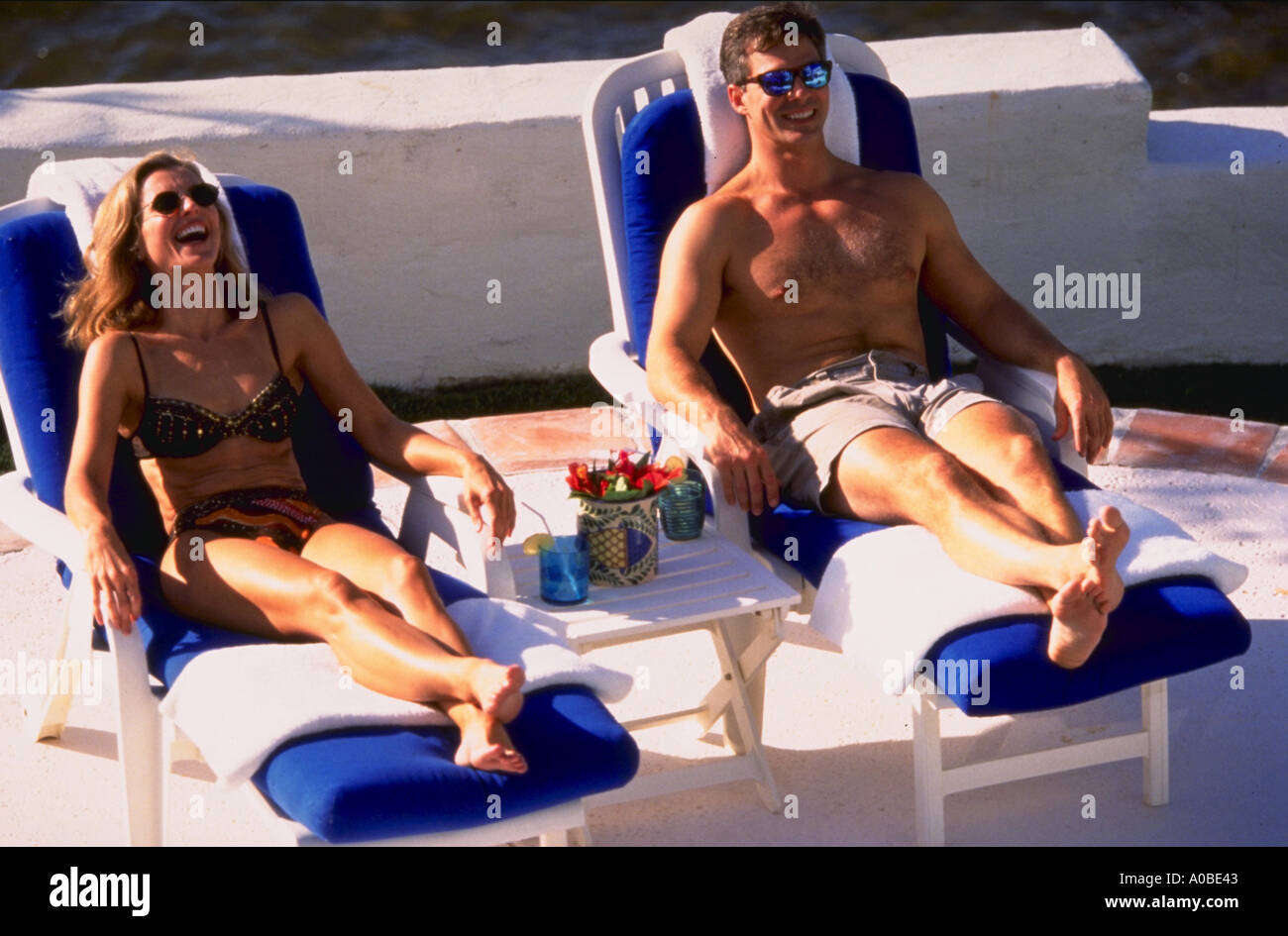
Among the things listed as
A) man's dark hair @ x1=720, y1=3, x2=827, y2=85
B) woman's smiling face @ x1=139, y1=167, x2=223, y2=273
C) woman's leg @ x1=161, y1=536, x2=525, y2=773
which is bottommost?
woman's leg @ x1=161, y1=536, x2=525, y2=773

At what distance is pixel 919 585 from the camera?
330 centimetres

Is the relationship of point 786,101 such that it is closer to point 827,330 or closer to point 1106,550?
point 827,330

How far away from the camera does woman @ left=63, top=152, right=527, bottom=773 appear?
3.22 m

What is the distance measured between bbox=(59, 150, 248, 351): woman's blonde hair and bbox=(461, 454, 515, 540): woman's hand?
2.53 feet

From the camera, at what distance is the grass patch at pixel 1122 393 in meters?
5.69

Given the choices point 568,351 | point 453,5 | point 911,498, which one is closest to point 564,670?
point 911,498

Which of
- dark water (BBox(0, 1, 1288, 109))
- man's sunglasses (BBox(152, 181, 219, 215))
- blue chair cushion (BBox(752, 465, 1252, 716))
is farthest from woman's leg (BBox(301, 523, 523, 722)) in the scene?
dark water (BBox(0, 1, 1288, 109))

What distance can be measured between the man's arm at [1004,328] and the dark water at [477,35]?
4.84 meters

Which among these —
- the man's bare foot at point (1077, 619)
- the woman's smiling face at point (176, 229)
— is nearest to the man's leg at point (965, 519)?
the man's bare foot at point (1077, 619)

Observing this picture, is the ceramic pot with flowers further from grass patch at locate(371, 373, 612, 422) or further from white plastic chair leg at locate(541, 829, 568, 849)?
grass patch at locate(371, 373, 612, 422)

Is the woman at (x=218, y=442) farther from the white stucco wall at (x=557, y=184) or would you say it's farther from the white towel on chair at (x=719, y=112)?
the white stucco wall at (x=557, y=184)

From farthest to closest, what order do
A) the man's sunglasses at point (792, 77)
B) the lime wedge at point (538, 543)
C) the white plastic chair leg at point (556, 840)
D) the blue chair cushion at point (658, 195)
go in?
the blue chair cushion at point (658, 195) < the man's sunglasses at point (792, 77) < the lime wedge at point (538, 543) < the white plastic chair leg at point (556, 840)

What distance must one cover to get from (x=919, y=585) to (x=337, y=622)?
1.08 m
